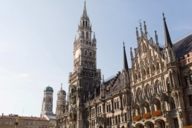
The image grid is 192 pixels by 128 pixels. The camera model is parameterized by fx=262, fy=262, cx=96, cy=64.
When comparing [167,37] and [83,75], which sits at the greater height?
[83,75]

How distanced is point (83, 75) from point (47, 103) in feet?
338

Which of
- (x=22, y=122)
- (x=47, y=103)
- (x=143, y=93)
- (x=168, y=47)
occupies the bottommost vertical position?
(x=143, y=93)

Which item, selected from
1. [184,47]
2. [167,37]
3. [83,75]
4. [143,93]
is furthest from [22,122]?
[167,37]

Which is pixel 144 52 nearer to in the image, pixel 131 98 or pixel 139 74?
pixel 139 74

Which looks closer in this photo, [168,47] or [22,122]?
[168,47]

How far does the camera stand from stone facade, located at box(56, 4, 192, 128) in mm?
44219

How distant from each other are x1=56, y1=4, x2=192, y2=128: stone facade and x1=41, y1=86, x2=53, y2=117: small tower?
9379cm

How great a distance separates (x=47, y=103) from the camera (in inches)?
6973

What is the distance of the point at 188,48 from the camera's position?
49062mm

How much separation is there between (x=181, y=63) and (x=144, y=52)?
10277 millimetres

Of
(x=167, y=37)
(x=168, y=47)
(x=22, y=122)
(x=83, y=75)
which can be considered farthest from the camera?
(x=22, y=122)

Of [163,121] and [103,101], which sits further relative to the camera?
[103,101]

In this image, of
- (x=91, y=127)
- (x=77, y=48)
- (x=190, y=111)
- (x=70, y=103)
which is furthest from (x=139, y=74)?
(x=77, y=48)

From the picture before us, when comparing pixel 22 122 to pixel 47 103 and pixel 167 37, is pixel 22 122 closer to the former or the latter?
pixel 47 103
